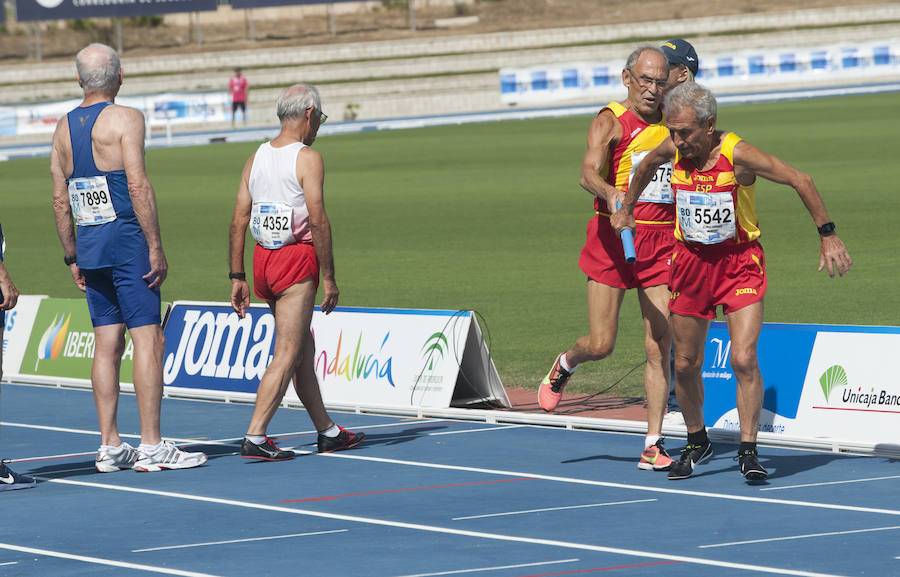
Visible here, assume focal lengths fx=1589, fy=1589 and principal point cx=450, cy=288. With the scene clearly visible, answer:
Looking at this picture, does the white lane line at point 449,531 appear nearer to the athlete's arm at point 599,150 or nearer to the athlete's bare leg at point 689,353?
the athlete's bare leg at point 689,353

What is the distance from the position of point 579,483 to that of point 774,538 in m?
1.60

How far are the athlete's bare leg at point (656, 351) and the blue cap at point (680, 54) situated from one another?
1.28 m

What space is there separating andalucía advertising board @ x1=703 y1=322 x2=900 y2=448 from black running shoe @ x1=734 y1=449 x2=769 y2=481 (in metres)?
1.16

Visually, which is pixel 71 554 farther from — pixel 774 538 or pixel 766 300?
pixel 766 300

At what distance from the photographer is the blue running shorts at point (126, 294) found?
8.80 meters

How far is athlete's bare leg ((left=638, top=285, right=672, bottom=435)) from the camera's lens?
28.7ft

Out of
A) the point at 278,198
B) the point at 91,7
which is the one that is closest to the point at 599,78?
the point at 91,7

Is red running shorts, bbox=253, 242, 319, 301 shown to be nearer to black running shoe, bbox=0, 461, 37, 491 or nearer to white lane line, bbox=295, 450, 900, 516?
white lane line, bbox=295, 450, 900, 516

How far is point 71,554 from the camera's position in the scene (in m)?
6.89

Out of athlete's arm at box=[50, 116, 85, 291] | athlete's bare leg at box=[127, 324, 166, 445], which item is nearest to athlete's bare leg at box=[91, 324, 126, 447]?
athlete's bare leg at box=[127, 324, 166, 445]

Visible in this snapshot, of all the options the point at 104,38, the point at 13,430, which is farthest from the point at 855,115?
the point at 104,38

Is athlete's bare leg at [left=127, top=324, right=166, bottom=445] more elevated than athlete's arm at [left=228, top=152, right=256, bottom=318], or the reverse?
athlete's arm at [left=228, top=152, right=256, bottom=318]

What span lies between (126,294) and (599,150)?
9.00ft

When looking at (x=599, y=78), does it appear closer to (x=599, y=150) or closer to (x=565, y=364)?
(x=565, y=364)
